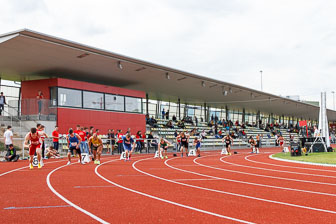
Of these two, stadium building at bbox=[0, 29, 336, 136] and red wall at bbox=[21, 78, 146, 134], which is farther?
red wall at bbox=[21, 78, 146, 134]

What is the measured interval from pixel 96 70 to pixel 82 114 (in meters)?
3.14

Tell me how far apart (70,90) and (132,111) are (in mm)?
6478

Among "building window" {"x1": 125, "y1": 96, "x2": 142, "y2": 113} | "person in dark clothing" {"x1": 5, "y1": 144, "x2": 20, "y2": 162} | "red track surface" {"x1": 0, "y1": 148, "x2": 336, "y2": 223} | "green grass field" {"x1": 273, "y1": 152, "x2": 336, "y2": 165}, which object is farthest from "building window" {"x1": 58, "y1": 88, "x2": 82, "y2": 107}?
"red track surface" {"x1": 0, "y1": 148, "x2": 336, "y2": 223}

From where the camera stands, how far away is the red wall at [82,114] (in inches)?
947

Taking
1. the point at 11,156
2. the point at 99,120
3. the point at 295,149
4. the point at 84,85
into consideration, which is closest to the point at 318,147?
the point at 295,149

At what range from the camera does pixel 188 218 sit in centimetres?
555

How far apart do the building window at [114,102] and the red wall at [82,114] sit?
12.5 inches

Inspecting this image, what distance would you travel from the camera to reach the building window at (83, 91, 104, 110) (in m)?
26.0

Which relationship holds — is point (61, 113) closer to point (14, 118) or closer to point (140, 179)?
point (14, 118)

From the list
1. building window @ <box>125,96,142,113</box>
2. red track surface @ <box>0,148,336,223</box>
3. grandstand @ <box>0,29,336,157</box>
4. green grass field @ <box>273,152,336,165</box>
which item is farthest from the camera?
building window @ <box>125,96,142,113</box>

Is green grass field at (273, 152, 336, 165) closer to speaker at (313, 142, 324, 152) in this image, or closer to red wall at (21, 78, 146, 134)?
speaker at (313, 142, 324, 152)

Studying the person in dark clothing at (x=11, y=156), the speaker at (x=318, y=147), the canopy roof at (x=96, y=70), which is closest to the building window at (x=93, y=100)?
the canopy roof at (x=96, y=70)

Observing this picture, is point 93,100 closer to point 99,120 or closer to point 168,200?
point 99,120

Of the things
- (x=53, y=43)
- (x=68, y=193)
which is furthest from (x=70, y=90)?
(x=68, y=193)
